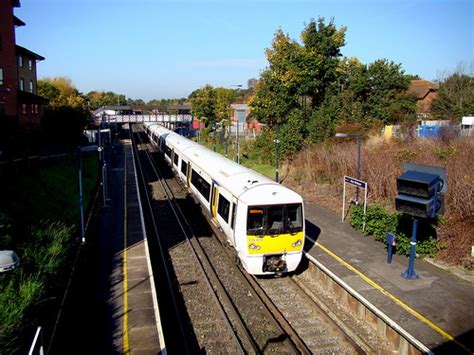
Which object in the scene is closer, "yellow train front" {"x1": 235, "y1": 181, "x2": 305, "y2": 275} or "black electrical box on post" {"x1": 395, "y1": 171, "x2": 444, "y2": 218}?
"black electrical box on post" {"x1": 395, "y1": 171, "x2": 444, "y2": 218}

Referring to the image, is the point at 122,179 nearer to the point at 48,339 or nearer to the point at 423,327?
the point at 48,339

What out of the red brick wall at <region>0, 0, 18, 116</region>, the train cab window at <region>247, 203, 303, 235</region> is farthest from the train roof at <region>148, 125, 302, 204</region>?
the red brick wall at <region>0, 0, 18, 116</region>

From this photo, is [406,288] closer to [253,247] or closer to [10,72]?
[253,247]

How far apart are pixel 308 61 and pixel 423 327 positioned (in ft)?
80.0

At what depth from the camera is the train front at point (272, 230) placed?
38.4 feet

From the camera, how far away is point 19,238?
1264cm

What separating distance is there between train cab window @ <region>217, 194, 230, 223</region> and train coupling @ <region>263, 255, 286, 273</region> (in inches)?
81.4

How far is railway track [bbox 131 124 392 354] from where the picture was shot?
31.6 ft

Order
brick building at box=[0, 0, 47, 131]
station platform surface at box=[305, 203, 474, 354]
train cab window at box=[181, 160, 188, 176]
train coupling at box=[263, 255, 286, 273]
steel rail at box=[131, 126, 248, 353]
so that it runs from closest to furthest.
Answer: station platform surface at box=[305, 203, 474, 354], steel rail at box=[131, 126, 248, 353], train coupling at box=[263, 255, 286, 273], train cab window at box=[181, 160, 188, 176], brick building at box=[0, 0, 47, 131]

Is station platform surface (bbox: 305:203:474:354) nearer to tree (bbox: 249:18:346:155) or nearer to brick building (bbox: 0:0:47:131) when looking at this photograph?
tree (bbox: 249:18:346:155)

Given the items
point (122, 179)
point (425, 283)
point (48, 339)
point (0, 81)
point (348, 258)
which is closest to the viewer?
point (48, 339)

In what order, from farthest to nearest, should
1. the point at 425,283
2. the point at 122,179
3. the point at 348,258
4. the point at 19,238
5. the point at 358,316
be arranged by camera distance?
the point at 122,179 < the point at 348,258 < the point at 19,238 < the point at 425,283 < the point at 358,316

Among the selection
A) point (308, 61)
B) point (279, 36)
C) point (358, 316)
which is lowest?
point (358, 316)

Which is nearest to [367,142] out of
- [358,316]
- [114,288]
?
[358,316]
